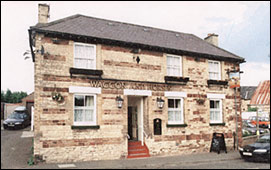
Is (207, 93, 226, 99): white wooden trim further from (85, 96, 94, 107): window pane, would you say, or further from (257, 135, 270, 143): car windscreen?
(85, 96, 94, 107): window pane

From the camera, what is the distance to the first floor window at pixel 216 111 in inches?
671

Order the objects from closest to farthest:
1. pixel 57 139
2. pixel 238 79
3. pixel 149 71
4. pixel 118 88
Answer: pixel 57 139 < pixel 118 88 < pixel 149 71 < pixel 238 79

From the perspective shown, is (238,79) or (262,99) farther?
(238,79)

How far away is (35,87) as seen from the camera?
39.9 ft

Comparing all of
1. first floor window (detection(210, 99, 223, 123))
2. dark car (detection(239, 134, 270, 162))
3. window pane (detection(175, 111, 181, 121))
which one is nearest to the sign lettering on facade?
window pane (detection(175, 111, 181, 121))

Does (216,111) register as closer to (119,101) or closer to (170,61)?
(170,61)

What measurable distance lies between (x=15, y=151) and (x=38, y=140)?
9.98ft

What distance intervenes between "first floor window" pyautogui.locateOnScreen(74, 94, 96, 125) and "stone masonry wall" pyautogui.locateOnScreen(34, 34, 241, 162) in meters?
0.30

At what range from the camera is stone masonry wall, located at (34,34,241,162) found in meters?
12.3

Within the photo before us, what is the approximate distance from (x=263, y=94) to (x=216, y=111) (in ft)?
19.6

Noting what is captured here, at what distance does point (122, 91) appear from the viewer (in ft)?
46.5

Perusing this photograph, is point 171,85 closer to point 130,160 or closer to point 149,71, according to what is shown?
point 149,71

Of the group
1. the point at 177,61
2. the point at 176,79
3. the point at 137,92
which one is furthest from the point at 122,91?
the point at 177,61

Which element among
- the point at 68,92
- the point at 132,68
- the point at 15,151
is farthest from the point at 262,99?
the point at 15,151
